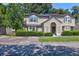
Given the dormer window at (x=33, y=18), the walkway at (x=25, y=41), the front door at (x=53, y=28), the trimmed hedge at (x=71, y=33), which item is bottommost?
the walkway at (x=25, y=41)

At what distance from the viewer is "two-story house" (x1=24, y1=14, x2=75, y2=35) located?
10430mm

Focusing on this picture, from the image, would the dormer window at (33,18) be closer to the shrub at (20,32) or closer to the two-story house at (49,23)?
the two-story house at (49,23)

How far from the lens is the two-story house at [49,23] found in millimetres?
10430

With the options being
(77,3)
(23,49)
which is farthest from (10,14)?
(77,3)

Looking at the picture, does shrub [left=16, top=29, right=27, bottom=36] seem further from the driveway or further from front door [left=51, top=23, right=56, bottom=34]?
front door [left=51, top=23, right=56, bottom=34]

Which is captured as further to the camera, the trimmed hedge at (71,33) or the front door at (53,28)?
the front door at (53,28)

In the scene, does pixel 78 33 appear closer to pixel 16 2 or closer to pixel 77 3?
pixel 77 3

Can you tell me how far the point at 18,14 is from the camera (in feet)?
34.1

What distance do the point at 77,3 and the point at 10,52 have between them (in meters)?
1.77

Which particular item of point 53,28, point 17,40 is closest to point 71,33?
point 53,28

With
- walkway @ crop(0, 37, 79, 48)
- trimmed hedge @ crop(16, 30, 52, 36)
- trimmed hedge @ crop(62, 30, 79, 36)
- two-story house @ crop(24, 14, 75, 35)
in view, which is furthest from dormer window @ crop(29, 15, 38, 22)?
trimmed hedge @ crop(62, 30, 79, 36)

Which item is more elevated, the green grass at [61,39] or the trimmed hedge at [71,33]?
the trimmed hedge at [71,33]

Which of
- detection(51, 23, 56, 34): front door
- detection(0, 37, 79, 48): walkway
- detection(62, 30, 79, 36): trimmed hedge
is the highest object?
detection(51, 23, 56, 34): front door

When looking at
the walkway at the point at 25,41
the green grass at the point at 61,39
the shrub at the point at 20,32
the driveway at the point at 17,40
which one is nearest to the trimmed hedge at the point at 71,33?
the green grass at the point at 61,39
